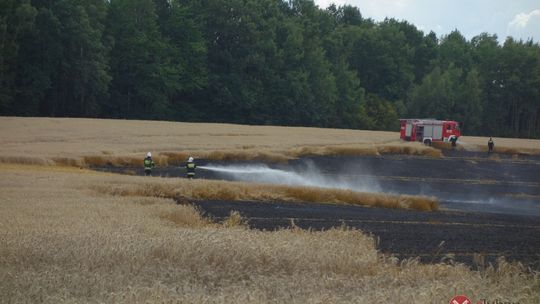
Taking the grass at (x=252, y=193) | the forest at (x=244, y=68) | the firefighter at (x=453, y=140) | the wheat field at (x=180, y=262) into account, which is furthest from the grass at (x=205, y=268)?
the forest at (x=244, y=68)

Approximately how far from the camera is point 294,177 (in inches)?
1582

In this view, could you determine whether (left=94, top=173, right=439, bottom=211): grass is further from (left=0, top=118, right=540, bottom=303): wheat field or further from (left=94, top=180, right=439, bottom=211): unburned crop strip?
(left=0, top=118, right=540, bottom=303): wheat field

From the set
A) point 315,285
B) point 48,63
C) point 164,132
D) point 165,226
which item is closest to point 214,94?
point 48,63

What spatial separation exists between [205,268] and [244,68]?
8592 cm

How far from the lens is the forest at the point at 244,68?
252ft

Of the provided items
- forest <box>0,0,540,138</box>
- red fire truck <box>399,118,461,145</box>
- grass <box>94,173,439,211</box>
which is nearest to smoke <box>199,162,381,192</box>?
grass <box>94,173,439,211</box>

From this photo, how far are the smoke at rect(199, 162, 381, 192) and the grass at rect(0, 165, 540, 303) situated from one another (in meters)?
18.5

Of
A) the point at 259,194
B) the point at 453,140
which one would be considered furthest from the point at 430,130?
the point at 259,194

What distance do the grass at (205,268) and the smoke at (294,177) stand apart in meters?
18.5

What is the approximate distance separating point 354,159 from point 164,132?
54.0 ft

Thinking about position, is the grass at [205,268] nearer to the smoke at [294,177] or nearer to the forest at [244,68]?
the smoke at [294,177]

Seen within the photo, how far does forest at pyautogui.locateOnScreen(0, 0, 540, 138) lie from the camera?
7688cm

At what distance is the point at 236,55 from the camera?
9900cm

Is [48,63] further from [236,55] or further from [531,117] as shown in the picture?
[531,117]
